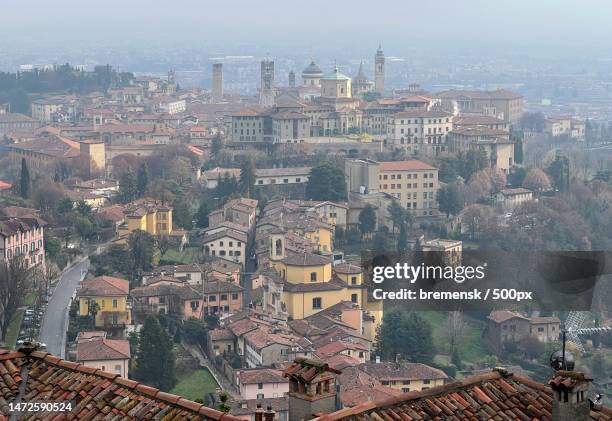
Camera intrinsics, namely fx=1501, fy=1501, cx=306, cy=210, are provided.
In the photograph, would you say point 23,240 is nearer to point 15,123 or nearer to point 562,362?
point 562,362

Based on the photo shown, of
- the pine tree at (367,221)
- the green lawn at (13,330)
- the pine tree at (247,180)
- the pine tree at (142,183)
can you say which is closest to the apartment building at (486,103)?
the pine tree at (247,180)

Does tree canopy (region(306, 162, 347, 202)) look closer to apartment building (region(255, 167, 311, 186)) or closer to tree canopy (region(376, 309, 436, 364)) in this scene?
apartment building (region(255, 167, 311, 186))

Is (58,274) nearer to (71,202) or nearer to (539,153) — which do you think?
(71,202)

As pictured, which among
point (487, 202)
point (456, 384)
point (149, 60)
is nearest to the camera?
point (456, 384)

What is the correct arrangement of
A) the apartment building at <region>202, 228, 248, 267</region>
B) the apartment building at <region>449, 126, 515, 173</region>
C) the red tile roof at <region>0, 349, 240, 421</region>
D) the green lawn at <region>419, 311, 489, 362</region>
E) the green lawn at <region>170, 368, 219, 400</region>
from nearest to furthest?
1. the red tile roof at <region>0, 349, 240, 421</region>
2. the green lawn at <region>170, 368, 219, 400</region>
3. the green lawn at <region>419, 311, 489, 362</region>
4. the apartment building at <region>202, 228, 248, 267</region>
5. the apartment building at <region>449, 126, 515, 173</region>

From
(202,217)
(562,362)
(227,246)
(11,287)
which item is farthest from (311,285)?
(562,362)

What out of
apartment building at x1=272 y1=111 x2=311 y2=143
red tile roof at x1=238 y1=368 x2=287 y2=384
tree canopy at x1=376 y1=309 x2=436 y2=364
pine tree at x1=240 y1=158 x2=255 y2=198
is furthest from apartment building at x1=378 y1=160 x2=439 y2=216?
red tile roof at x1=238 y1=368 x2=287 y2=384

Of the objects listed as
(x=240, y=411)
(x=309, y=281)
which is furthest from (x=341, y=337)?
(x=240, y=411)
